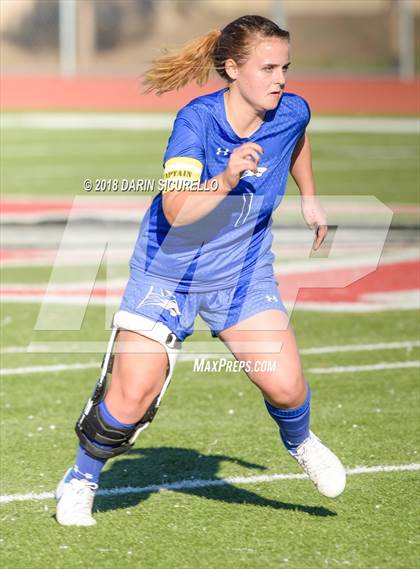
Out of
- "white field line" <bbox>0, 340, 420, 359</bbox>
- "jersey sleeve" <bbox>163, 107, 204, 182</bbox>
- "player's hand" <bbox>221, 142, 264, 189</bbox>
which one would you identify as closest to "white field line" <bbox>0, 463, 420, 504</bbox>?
"jersey sleeve" <bbox>163, 107, 204, 182</bbox>

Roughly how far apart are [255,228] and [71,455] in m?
1.73

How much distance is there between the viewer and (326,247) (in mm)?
13016

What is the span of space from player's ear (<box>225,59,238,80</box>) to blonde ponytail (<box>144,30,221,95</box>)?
154 mm

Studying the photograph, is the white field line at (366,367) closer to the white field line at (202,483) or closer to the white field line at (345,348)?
the white field line at (345,348)

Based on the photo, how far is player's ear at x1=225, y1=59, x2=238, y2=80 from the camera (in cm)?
495

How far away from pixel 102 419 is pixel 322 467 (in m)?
0.91

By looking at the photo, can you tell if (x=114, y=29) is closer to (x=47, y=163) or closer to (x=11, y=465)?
(x=47, y=163)

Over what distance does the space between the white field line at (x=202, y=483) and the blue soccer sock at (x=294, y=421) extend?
0.62 m

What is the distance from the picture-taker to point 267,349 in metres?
4.96

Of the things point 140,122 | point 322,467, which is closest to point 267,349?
point 322,467

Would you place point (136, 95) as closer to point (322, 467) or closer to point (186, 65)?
point (186, 65)

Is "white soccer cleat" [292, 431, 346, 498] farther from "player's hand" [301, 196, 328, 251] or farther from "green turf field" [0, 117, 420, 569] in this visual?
"player's hand" [301, 196, 328, 251]

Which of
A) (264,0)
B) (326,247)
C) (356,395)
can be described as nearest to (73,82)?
(264,0)

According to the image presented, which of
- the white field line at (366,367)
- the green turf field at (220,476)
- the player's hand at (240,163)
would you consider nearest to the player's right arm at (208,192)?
the player's hand at (240,163)
